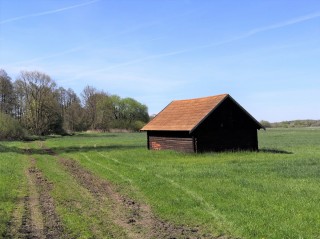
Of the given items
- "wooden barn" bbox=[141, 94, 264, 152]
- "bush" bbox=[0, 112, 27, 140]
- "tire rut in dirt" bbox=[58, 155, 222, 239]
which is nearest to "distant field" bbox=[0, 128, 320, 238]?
"tire rut in dirt" bbox=[58, 155, 222, 239]

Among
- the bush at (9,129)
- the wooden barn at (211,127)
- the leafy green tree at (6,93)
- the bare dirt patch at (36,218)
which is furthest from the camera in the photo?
the leafy green tree at (6,93)

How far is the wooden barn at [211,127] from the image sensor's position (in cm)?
2930

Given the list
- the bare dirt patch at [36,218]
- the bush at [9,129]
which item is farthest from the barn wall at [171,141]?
the bush at [9,129]

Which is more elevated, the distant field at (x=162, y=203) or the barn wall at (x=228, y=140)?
the barn wall at (x=228, y=140)

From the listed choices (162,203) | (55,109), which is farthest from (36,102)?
(162,203)

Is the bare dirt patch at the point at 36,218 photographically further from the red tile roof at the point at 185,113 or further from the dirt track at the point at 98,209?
the red tile roof at the point at 185,113

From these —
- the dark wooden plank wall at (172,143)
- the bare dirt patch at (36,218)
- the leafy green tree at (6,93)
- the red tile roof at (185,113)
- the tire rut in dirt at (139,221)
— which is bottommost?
the tire rut in dirt at (139,221)

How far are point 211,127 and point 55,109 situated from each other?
6563cm

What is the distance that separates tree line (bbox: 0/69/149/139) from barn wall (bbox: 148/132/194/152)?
3193 cm

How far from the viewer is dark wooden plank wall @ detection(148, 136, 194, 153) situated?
29.6m

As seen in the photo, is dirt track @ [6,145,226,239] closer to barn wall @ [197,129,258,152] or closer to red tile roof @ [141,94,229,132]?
red tile roof @ [141,94,229,132]

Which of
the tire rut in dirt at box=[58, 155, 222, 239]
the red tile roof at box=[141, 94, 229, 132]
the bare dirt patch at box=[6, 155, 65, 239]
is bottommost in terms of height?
the tire rut in dirt at box=[58, 155, 222, 239]

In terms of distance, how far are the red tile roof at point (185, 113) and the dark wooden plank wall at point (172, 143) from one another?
3.29 feet

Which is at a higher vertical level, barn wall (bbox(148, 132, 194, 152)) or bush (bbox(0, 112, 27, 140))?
bush (bbox(0, 112, 27, 140))
